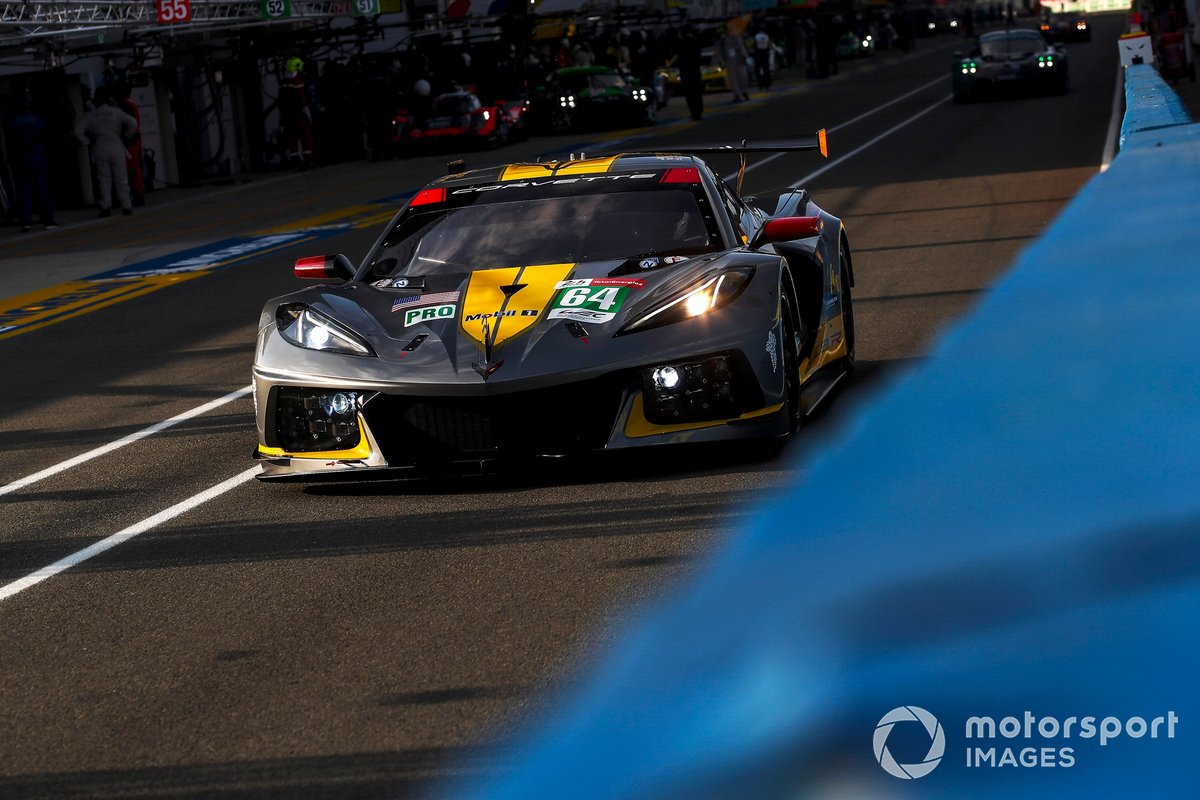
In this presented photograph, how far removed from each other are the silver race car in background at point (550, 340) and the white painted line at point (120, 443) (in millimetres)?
1490

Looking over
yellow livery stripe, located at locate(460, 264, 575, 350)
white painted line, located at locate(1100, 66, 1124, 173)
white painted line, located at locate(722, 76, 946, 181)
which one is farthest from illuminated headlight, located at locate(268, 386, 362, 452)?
white painted line, located at locate(722, 76, 946, 181)

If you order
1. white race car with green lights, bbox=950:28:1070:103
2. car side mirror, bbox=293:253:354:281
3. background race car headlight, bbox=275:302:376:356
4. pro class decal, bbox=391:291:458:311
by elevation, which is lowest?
white race car with green lights, bbox=950:28:1070:103

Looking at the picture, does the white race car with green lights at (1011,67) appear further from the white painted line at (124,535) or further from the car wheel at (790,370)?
the white painted line at (124,535)

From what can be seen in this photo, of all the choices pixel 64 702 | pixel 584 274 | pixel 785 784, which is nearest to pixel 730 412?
pixel 584 274

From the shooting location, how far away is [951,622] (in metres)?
3.95

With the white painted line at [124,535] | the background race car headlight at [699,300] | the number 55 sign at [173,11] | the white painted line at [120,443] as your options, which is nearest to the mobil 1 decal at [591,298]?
the background race car headlight at [699,300]

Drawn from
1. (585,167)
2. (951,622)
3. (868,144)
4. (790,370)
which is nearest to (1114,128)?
(868,144)

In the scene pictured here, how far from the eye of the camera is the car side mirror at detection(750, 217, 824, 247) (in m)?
7.38

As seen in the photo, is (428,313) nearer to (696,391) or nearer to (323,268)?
(323,268)

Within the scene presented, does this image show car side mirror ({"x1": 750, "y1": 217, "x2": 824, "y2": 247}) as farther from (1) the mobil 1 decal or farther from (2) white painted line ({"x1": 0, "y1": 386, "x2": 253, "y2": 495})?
(2) white painted line ({"x1": 0, "y1": 386, "x2": 253, "y2": 495})

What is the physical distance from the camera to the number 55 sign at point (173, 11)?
2841cm

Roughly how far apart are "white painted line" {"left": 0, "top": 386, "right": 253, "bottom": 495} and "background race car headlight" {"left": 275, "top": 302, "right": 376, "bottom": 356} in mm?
1532

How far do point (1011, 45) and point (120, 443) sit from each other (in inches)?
1160

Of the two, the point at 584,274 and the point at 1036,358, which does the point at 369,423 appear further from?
the point at 1036,358
